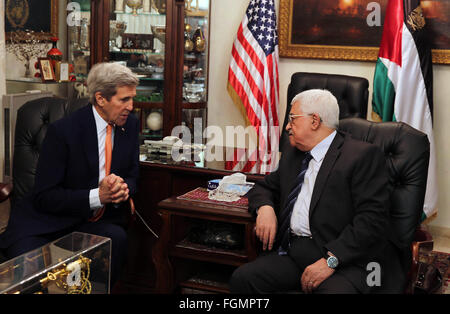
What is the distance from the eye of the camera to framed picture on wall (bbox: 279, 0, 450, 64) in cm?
429

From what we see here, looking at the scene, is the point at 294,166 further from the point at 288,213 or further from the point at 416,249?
the point at 416,249

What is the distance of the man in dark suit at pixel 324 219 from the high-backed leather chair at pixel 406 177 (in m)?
0.08

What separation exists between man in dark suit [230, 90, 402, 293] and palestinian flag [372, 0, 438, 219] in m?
2.02

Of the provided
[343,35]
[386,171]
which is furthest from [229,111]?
[386,171]

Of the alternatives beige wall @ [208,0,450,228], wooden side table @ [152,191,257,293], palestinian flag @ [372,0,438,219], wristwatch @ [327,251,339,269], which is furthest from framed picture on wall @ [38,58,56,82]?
wristwatch @ [327,251,339,269]

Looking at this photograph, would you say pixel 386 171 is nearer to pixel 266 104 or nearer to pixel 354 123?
pixel 354 123

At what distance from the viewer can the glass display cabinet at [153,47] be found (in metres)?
4.81

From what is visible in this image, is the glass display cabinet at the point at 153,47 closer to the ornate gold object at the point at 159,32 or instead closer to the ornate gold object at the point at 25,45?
the ornate gold object at the point at 159,32

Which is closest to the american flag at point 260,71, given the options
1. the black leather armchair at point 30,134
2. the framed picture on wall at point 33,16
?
the framed picture on wall at point 33,16

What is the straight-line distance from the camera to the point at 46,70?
14.3 ft

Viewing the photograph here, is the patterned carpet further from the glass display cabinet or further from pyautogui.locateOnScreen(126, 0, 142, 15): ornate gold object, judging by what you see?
pyautogui.locateOnScreen(126, 0, 142, 15): ornate gold object

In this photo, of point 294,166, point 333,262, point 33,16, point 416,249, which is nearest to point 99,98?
point 294,166

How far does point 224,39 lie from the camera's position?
507cm
